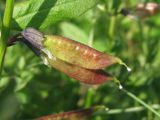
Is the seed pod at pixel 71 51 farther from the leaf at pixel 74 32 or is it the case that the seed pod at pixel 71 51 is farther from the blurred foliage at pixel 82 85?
the leaf at pixel 74 32

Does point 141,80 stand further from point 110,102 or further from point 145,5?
point 145,5

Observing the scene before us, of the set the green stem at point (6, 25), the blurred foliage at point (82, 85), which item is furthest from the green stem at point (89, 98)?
the green stem at point (6, 25)

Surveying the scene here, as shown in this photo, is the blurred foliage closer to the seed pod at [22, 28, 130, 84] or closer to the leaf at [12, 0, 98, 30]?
the leaf at [12, 0, 98, 30]

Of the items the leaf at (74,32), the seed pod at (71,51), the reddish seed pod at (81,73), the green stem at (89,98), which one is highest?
the seed pod at (71,51)

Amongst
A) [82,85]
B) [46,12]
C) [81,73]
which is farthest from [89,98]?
[81,73]

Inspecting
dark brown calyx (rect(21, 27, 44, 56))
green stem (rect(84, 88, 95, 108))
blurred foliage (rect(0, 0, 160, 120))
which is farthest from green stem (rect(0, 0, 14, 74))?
green stem (rect(84, 88, 95, 108))

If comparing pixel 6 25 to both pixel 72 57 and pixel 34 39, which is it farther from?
pixel 72 57

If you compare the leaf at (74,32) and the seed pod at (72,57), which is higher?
the seed pod at (72,57)

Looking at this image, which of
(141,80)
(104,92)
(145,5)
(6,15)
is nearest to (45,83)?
(104,92)
